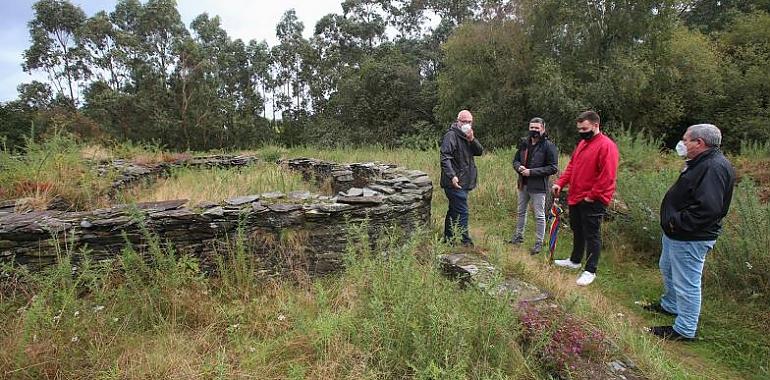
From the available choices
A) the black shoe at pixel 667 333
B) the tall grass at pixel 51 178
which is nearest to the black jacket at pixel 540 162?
the black shoe at pixel 667 333

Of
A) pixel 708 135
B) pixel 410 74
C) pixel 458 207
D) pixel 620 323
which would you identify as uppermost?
pixel 410 74

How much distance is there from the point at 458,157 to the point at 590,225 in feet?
5.71

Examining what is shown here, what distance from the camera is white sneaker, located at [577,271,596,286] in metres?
4.45

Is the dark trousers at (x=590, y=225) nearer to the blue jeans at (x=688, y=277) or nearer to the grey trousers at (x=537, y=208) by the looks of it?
the grey trousers at (x=537, y=208)

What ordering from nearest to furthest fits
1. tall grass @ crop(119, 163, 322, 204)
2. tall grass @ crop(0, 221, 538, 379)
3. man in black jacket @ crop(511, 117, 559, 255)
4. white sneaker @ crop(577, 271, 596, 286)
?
tall grass @ crop(0, 221, 538, 379) → white sneaker @ crop(577, 271, 596, 286) → man in black jacket @ crop(511, 117, 559, 255) → tall grass @ crop(119, 163, 322, 204)

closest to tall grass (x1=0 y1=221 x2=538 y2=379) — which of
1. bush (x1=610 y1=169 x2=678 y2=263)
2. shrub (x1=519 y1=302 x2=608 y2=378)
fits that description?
shrub (x1=519 y1=302 x2=608 y2=378)

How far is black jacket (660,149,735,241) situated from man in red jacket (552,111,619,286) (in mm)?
836

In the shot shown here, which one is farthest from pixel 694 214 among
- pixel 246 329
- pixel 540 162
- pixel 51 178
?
pixel 51 178

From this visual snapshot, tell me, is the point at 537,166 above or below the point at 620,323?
above

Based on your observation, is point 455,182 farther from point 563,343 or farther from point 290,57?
point 290,57

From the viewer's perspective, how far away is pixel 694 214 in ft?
10.4

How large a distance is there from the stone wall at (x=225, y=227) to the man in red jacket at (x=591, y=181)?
1938 mm

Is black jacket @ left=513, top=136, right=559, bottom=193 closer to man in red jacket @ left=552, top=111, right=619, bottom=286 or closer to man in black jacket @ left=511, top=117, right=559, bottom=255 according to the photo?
man in black jacket @ left=511, top=117, right=559, bottom=255

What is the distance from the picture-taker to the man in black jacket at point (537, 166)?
5.01 m
